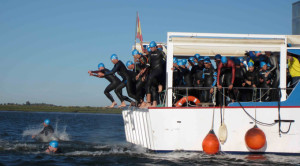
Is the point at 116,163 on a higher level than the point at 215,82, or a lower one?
lower

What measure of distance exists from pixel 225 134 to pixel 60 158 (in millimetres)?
5701

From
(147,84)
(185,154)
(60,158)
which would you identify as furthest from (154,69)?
(60,158)

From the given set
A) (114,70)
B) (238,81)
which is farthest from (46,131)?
(238,81)

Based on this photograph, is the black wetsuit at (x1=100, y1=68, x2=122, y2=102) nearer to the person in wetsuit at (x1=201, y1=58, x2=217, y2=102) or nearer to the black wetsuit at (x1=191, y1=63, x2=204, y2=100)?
the black wetsuit at (x1=191, y1=63, x2=204, y2=100)

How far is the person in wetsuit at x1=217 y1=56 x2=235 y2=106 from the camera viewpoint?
13.3m

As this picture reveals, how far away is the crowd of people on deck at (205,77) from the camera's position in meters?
13.6

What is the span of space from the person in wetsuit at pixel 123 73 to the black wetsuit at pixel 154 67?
84cm

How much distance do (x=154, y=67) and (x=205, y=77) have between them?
1817mm

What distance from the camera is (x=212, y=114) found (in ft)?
42.2

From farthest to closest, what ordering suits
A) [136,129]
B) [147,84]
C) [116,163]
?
[136,129] → [147,84] → [116,163]

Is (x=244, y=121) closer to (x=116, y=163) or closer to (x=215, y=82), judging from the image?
(x=215, y=82)

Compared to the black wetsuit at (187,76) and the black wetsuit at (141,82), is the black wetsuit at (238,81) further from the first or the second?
the black wetsuit at (141,82)

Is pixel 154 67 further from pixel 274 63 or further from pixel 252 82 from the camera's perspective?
pixel 274 63

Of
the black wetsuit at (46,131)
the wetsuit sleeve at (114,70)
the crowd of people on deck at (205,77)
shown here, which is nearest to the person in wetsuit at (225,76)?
the crowd of people on deck at (205,77)
